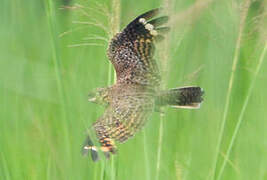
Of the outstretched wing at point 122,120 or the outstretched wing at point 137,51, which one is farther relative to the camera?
the outstretched wing at point 137,51

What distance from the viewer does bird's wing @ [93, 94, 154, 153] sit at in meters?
1.02

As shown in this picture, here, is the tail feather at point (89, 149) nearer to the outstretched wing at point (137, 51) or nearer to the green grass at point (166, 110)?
the green grass at point (166, 110)

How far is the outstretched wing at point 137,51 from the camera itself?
1194 millimetres

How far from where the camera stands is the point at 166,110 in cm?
125

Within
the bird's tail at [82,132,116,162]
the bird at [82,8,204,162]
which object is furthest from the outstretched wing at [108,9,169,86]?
the bird's tail at [82,132,116,162]

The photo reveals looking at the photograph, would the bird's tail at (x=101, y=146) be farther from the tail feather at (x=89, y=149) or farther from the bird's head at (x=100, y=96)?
the bird's head at (x=100, y=96)

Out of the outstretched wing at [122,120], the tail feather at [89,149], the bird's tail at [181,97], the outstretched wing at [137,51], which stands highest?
the outstretched wing at [137,51]

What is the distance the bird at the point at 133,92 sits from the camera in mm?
1035

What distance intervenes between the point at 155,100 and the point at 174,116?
34 centimetres

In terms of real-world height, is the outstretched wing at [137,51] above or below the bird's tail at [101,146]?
above

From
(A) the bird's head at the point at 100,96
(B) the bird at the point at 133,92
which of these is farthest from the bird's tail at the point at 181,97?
(A) the bird's head at the point at 100,96

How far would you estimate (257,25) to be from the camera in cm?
119

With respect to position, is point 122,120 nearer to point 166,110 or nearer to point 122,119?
point 122,119

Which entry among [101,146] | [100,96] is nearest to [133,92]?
[100,96]
